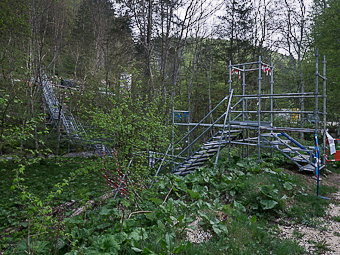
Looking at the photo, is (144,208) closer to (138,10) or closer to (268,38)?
(138,10)

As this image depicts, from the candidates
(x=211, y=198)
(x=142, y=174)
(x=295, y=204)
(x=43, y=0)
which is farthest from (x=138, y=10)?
(x=295, y=204)

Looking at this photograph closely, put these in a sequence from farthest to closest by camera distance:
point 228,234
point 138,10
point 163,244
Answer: point 138,10
point 228,234
point 163,244

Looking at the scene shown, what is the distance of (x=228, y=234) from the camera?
342 centimetres

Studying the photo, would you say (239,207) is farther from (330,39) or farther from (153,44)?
(330,39)

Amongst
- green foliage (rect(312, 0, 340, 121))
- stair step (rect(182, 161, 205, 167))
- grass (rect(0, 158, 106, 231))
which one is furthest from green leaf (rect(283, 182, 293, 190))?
green foliage (rect(312, 0, 340, 121))

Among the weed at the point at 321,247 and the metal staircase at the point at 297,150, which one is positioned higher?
the metal staircase at the point at 297,150

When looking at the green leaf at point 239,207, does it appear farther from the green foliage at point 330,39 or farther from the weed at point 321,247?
the green foliage at point 330,39

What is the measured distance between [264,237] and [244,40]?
14184 millimetres

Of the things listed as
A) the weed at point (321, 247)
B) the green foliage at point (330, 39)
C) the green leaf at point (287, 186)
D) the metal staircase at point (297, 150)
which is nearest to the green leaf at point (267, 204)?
the weed at point (321, 247)

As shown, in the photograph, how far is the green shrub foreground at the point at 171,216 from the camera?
2791 mm

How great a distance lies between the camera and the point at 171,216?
339 cm

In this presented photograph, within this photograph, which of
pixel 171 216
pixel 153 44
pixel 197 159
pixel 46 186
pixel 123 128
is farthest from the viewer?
pixel 153 44

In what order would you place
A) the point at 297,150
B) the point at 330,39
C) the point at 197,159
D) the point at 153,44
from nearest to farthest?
the point at 297,150
the point at 197,159
the point at 153,44
the point at 330,39

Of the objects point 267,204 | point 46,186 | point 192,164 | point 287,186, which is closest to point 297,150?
point 287,186
